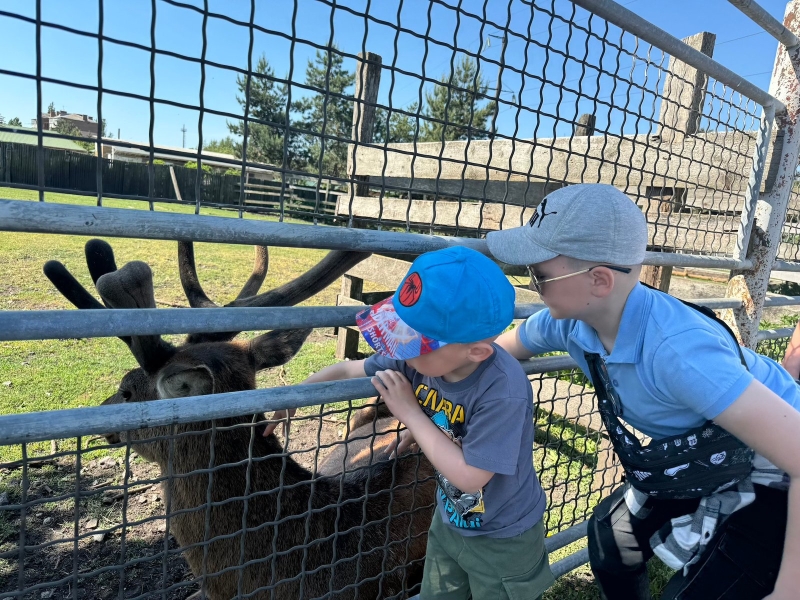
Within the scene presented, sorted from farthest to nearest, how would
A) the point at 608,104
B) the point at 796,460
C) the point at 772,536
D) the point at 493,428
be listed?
1. the point at 608,104
2. the point at 772,536
3. the point at 493,428
4. the point at 796,460

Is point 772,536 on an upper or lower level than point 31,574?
upper

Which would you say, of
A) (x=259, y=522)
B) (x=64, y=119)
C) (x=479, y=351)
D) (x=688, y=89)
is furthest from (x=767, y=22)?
(x=259, y=522)

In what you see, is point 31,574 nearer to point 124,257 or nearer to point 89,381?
point 89,381

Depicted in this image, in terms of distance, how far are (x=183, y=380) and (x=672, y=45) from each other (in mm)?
2681

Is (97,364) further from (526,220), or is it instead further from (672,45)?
(672,45)

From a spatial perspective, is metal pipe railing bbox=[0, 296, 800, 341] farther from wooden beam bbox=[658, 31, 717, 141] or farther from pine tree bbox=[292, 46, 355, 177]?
wooden beam bbox=[658, 31, 717, 141]

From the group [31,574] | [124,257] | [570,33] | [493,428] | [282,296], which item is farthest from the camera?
[124,257]

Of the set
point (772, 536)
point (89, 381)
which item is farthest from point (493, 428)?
point (89, 381)

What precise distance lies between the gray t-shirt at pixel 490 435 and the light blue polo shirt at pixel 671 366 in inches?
13.5

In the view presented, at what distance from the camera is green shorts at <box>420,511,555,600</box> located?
1816 mm

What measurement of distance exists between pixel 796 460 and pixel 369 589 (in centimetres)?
190

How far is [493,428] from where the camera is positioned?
161cm


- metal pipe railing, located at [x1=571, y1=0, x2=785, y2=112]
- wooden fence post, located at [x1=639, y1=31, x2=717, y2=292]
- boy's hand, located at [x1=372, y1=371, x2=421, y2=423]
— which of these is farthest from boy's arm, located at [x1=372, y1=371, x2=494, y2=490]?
wooden fence post, located at [x1=639, y1=31, x2=717, y2=292]

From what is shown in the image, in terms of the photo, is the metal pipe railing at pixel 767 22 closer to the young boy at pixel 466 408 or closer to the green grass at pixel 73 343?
the young boy at pixel 466 408
